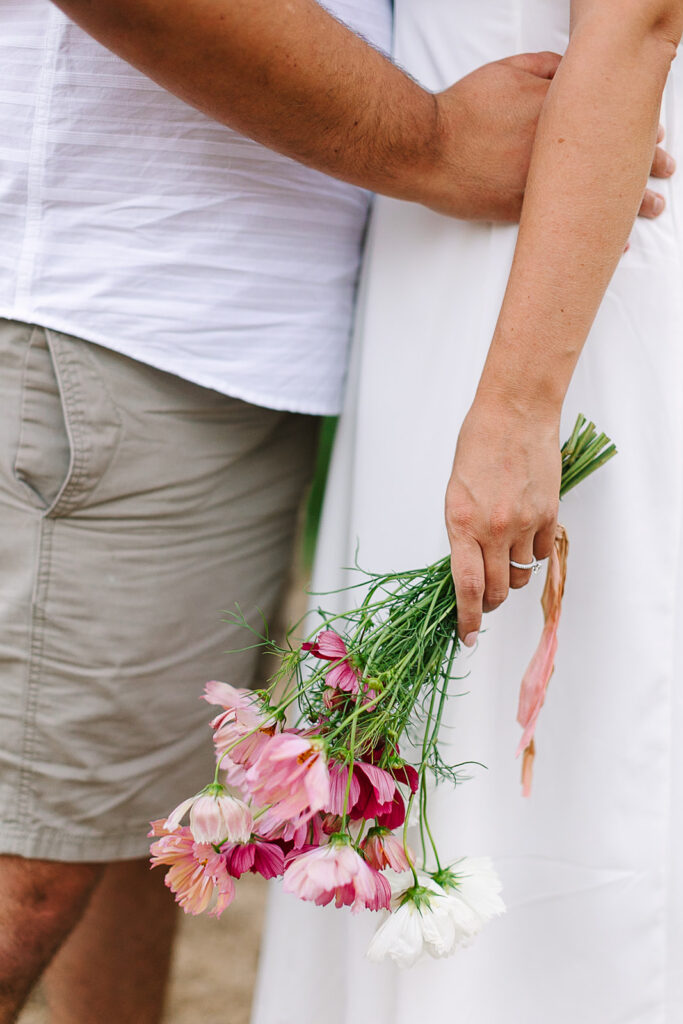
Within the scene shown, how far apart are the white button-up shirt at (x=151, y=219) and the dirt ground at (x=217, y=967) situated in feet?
4.89

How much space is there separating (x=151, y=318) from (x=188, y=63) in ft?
0.92

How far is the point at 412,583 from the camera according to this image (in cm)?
101

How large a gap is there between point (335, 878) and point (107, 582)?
18.0 inches

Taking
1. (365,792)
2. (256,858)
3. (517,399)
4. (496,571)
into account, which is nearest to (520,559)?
(496,571)

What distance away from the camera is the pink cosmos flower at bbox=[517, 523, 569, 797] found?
947mm

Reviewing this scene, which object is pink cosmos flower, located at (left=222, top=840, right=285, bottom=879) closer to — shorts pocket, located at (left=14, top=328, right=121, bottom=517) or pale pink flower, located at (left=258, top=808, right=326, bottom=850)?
pale pink flower, located at (left=258, top=808, right=326, bottom=850)

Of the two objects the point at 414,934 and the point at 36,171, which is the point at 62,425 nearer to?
the point at 36,171

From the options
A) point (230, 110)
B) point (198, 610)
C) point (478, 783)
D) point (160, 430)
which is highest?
point (230, 110)

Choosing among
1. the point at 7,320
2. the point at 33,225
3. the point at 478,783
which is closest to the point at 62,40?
the point at 33,225

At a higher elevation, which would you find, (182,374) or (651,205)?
(651,205)

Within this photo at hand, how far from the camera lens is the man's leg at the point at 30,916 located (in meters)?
1.00

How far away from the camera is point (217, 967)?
2.09 metres

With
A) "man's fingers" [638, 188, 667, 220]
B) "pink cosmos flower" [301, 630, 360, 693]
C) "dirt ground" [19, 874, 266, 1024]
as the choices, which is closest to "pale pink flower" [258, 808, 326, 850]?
"pink cosmos flower" [301, 630, 360, 693]

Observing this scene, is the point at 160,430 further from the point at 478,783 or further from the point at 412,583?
the point at 478,783
